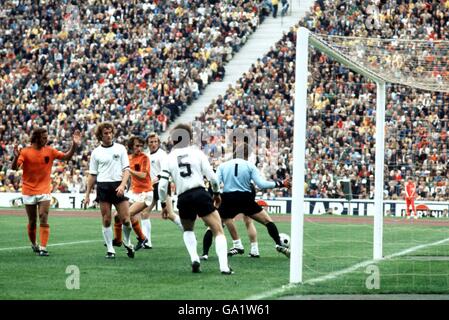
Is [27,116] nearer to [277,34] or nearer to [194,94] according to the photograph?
[194,94]

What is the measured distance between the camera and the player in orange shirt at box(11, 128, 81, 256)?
1684 cm

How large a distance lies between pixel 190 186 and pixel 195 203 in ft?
0.86

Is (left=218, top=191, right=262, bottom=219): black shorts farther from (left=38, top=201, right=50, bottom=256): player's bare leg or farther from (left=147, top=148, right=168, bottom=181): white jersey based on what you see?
(left=147, top=148, right=168, bottom=181): white jersey

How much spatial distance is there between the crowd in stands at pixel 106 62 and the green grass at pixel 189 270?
2139cm

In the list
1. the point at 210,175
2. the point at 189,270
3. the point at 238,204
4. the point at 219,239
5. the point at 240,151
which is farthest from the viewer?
the point at 240,151

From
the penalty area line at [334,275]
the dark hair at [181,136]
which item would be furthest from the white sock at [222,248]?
the dark hair at [181,136]

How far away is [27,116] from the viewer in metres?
45.6

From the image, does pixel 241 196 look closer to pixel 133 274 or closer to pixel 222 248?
pixel 222 248

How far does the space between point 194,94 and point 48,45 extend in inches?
359

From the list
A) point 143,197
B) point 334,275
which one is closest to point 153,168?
point 143,197

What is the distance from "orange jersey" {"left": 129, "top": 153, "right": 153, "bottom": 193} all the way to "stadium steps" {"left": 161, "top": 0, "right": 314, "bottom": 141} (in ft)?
79.6

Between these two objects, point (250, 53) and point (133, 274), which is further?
point (250, 53)

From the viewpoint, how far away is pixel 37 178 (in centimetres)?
1698

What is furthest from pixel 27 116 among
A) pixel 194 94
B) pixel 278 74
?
pixel 278 74
